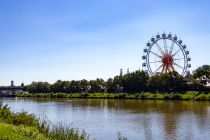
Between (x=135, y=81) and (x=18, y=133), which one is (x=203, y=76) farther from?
(x=18, y=133)

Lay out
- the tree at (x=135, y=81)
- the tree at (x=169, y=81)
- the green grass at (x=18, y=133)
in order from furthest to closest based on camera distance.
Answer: the tree at (x=135, y=81) → the tree at (x=169, y=81) → the green grass at (x=18, y=133)

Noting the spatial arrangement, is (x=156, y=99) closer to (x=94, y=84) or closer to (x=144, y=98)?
(x=144, y=98)

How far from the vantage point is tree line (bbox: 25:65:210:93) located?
100312mm

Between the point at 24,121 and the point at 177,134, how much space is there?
16023 millimetres

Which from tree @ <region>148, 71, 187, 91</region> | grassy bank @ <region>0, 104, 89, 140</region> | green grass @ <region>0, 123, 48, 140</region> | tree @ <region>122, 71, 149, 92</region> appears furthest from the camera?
tree @ <region>122, 71, 149, 92</region>

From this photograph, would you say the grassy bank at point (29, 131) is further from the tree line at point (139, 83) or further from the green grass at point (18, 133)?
the tree line at point (139, 83)

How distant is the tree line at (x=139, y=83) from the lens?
10031cm

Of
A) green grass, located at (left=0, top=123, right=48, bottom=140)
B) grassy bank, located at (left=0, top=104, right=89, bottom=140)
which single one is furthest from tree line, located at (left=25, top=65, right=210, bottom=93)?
green grass, located at (left=0, top=123, right=48, bottom=140)

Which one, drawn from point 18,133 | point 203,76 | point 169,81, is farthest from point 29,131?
point 203,76

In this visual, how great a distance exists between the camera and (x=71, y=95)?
5138 inches

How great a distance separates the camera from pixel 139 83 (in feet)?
373

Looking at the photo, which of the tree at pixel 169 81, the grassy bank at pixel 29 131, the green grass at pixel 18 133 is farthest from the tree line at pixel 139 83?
the green grass at pixel 18 133

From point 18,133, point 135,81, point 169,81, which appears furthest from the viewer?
point 135,81

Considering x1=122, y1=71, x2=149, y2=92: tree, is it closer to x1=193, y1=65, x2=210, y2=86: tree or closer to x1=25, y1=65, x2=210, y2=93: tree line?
x1=25, y1=65, x2=210, y2=93: tree line
